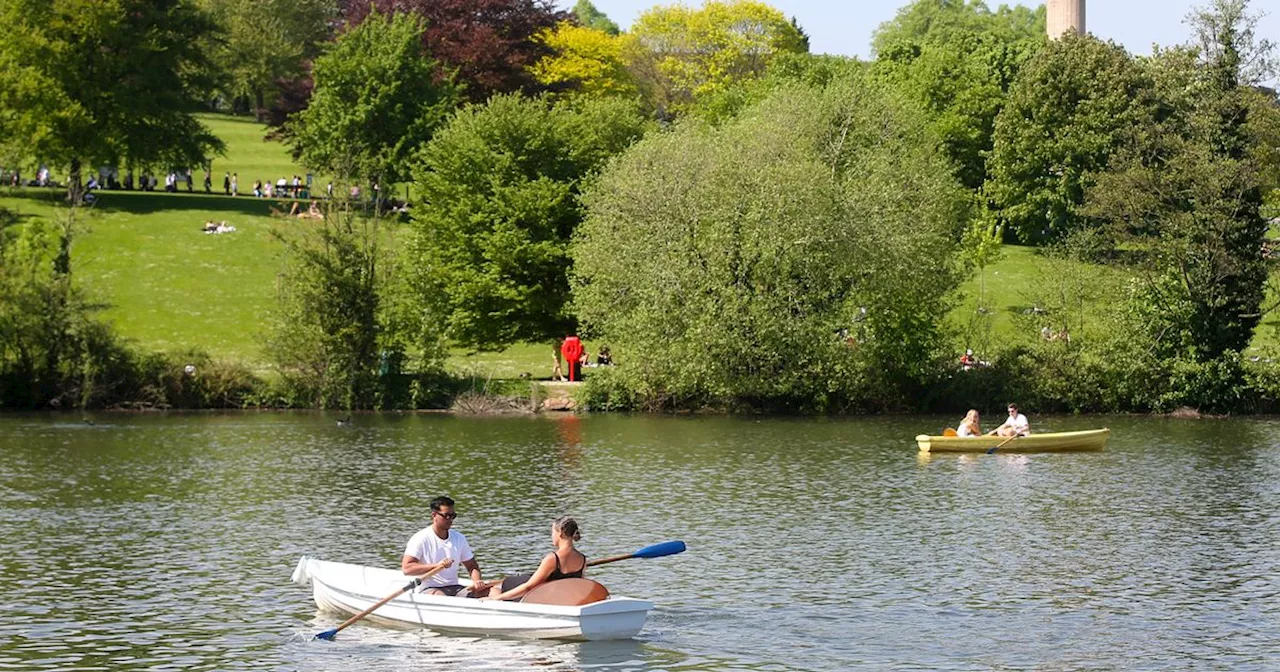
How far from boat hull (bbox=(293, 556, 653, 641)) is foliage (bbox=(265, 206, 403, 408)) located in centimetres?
3178

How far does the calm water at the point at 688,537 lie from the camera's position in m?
22.9

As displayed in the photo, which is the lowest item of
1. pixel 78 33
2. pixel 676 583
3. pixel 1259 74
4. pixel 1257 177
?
pixel 676 583

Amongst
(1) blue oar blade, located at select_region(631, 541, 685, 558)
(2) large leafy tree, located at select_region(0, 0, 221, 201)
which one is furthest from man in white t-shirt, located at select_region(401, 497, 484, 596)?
(2) large leafy tree, located at select_region(0, 0, 221, 201)

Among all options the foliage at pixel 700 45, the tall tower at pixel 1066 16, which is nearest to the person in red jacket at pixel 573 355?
the foliage at pixel 700 45

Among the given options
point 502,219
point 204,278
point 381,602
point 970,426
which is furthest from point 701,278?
point 381,602

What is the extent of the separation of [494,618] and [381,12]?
77.8 metres

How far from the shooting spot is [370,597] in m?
24.2

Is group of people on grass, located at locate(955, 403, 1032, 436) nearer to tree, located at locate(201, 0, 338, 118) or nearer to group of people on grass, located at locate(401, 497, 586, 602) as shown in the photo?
group of people on grass, located at locate(401, 497, 586, 602)

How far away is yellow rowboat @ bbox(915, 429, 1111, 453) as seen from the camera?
1796 inches

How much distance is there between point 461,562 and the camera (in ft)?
79.2

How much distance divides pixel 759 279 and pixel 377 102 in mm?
34419

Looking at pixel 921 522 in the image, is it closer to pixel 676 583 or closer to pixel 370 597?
pixel 676 583

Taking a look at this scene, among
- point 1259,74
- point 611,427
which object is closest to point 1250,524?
point 611,427

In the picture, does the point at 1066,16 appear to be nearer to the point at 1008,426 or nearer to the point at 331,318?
the point at 331,318
